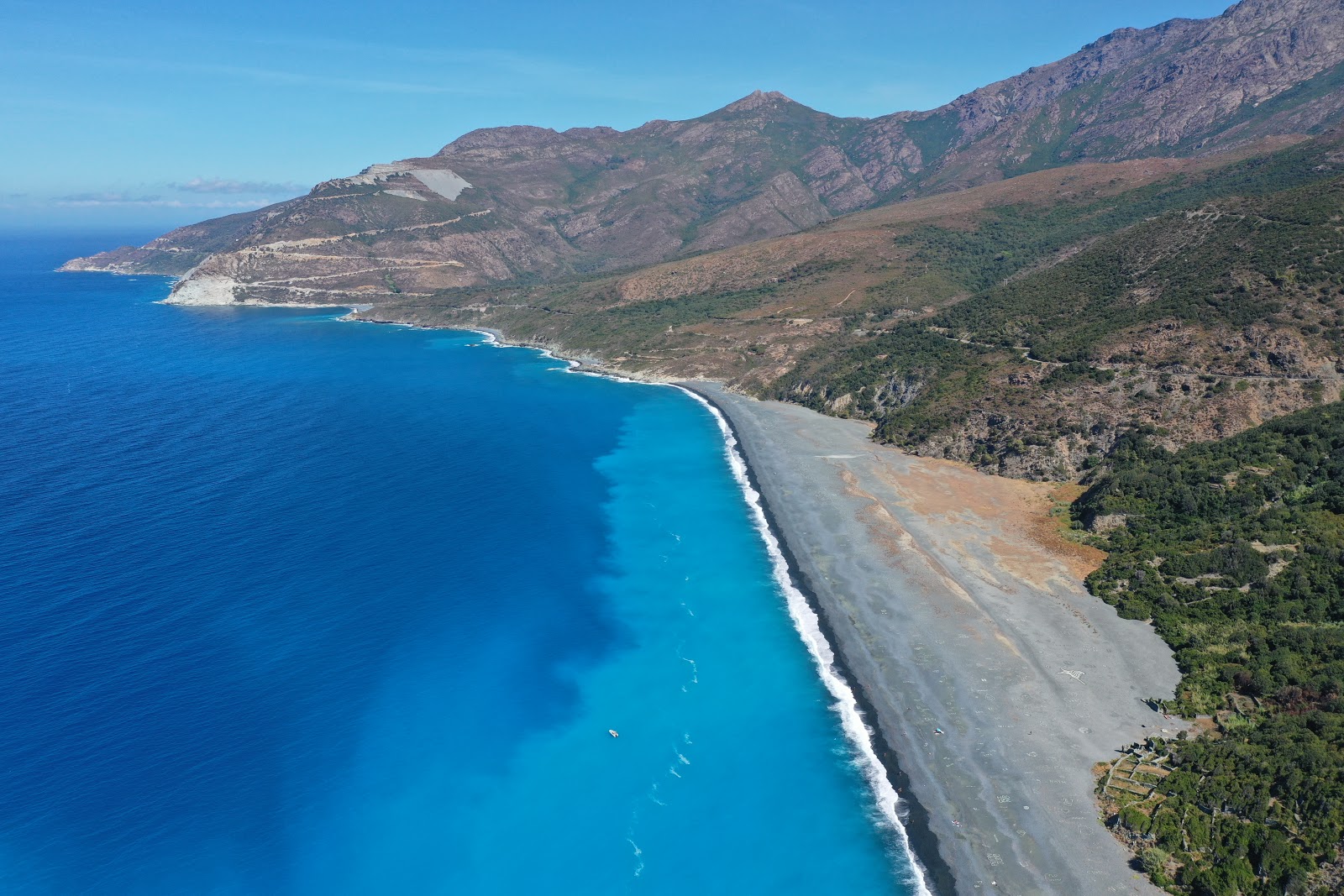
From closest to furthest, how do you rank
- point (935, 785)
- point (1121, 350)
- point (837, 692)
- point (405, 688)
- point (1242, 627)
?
point (935, 785)
point (405, 688)
point (837, 692)
point (1242, 627)
point (1121, 350)

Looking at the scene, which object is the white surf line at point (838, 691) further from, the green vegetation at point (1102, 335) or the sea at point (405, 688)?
the green vegetation at point (1102, 335)

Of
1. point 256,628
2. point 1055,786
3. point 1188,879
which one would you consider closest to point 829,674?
point 1055,786

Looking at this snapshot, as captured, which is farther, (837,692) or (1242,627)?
(1242,627)

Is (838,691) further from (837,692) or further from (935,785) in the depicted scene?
(935,785)

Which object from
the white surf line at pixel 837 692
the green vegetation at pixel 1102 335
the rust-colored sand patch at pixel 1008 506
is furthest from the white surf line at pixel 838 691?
the green vegetation at pixel 1102 335

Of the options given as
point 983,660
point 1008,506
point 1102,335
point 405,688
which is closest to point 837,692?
point 983,660

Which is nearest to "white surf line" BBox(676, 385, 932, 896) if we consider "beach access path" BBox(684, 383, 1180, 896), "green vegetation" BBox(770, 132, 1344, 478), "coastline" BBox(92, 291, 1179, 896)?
"coastline" BBox(92, 291, 1179, 896)

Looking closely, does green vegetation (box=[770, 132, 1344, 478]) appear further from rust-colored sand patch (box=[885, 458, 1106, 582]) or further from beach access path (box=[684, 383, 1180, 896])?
beach access path (box=[684, 383, 1180, 896])
